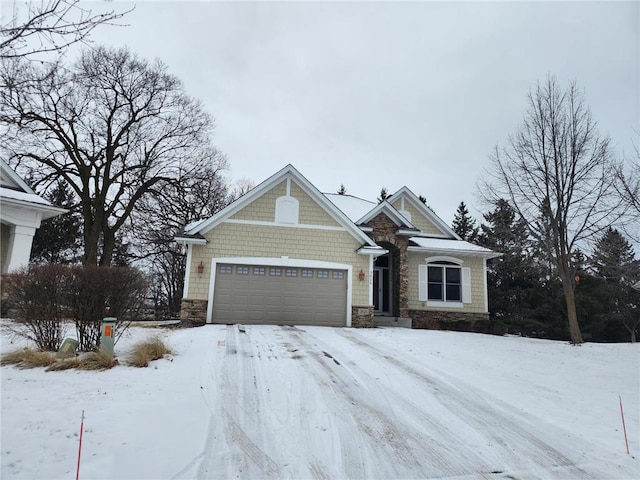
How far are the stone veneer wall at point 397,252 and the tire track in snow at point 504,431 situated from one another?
31.0ft

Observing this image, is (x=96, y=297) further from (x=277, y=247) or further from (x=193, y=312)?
(x=277, y=247)

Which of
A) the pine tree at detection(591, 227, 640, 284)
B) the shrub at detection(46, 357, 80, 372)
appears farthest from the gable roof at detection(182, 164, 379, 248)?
the pine tree at detection(591, 227, 640, 284)

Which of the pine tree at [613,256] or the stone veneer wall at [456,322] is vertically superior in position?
the pine tree at [613,256]

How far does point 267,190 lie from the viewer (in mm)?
13578

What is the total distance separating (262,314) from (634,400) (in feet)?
32.1

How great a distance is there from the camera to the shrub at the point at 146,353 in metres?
6.09

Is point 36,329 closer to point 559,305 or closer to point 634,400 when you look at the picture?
point 634,400

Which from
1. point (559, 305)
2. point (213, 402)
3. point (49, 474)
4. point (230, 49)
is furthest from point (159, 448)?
point (559, 305)

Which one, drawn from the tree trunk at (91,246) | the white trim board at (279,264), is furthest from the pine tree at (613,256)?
the tree trunk at (91,246)

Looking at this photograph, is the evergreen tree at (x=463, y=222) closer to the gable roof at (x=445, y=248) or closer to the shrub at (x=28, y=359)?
the gable roof at (x=445, y=248)

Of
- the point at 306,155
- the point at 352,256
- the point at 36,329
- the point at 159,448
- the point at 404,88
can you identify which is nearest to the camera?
the point at 159,448

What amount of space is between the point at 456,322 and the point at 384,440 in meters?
13.3

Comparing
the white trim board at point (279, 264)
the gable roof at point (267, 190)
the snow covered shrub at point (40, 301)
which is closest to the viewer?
the snow covered shrub at point (40, 301)

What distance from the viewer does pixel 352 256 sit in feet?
45.4
